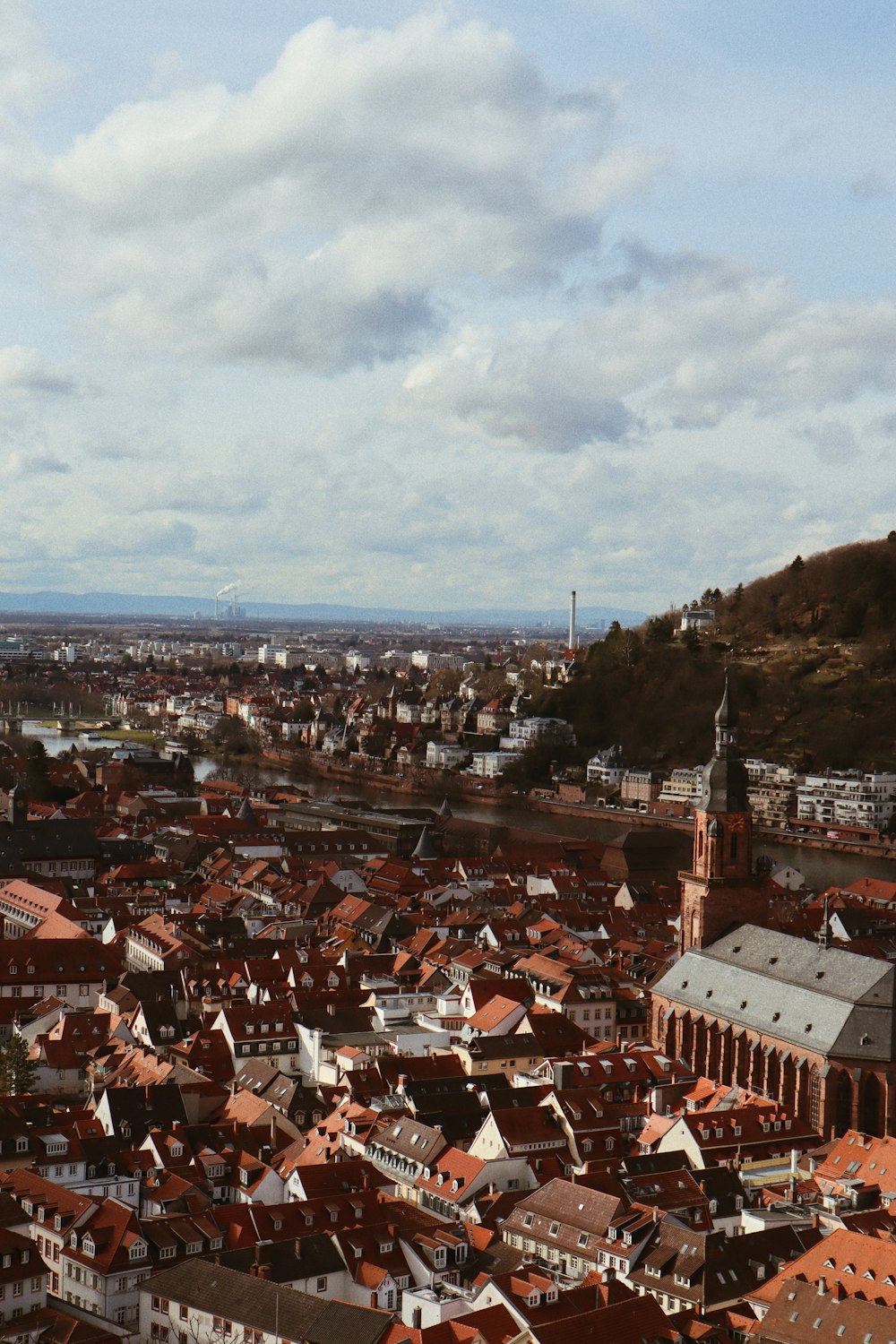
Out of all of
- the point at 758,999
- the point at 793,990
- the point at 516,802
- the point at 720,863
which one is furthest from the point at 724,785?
the point at 516,802

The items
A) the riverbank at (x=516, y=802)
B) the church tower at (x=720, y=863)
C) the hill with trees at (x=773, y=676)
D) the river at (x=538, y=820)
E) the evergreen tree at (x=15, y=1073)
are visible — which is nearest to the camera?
the evergreen tree at (x=15, y=1073)

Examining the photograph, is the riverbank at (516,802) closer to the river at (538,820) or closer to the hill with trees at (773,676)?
the river at (538,820)

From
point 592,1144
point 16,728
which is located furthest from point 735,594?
point 592,1144

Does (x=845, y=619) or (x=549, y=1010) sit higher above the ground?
→ (x=845, y=619)

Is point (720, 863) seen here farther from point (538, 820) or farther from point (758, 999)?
point (538, 820)

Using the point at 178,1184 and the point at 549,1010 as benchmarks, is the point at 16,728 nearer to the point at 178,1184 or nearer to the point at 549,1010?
the point at 549,1010

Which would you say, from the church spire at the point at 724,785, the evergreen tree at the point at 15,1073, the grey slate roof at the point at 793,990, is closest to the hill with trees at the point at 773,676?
the church spire at the point at 724,785
